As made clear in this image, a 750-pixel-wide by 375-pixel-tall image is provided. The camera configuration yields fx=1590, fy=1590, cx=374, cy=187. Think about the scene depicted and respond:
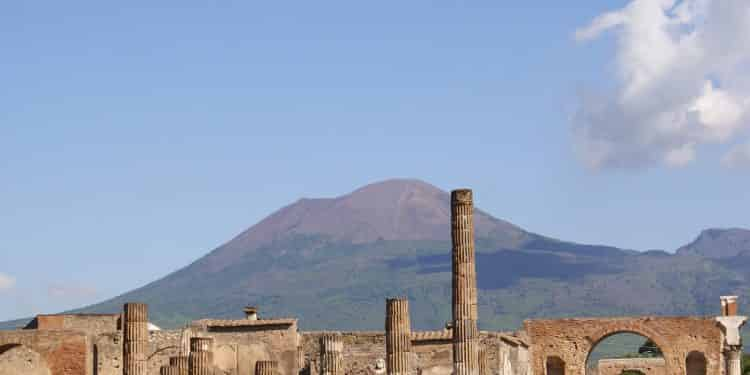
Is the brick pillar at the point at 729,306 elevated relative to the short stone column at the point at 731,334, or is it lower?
elevated

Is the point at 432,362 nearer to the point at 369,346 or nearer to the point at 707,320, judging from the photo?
the point at 369,346

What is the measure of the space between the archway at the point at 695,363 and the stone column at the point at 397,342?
1724cm

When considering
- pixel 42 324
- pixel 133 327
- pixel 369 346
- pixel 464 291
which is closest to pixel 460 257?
pixel 464 291

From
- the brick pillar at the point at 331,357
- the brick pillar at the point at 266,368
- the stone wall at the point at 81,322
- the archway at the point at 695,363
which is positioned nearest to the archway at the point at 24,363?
the stone wall at the point at 81,322

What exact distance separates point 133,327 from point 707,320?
21463 millimetres

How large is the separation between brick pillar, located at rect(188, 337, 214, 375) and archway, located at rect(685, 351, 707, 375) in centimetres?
1839

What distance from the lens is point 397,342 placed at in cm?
3544

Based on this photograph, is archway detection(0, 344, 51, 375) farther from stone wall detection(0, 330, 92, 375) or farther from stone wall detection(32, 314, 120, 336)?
stone wall detection(32, 314, 120, 336)

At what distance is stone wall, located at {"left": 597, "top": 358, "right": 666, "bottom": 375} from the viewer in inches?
2267

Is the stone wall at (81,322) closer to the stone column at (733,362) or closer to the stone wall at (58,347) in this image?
the stone wall at (58,347)

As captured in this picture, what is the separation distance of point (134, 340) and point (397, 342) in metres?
5.81

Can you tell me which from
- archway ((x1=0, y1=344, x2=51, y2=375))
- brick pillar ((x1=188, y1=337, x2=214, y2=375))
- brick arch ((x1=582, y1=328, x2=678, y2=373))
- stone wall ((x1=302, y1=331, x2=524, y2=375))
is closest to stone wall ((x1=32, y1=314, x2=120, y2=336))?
archway ((x1=0, y1=344, x2=51, y2=375))

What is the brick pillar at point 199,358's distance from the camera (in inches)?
1459

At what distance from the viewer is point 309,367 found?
145ft
